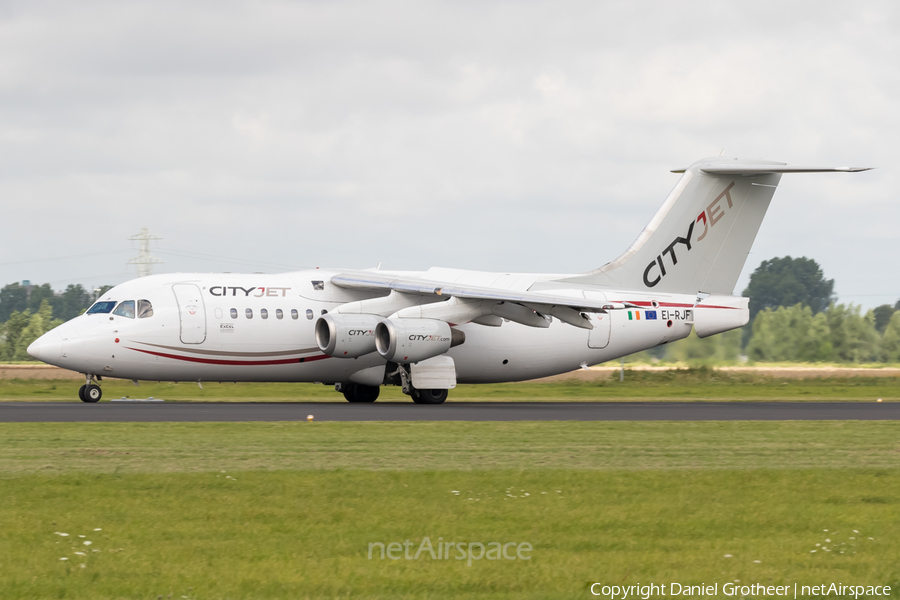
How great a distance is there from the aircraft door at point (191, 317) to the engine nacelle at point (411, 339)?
169 inches

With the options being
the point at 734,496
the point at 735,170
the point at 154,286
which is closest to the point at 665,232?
the point at 735,170

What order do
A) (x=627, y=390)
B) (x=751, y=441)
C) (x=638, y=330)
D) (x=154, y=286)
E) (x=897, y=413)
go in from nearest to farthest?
(x=751, y=441)
(x=897, y=413)
(x=154, y=286)
(x=638, y=330)
(x=627, y=390)

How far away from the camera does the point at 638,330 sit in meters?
30.9

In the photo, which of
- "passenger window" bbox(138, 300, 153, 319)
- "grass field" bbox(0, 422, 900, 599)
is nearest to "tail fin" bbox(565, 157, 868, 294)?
"passenger window" bbox(138, 300, 153, 319)

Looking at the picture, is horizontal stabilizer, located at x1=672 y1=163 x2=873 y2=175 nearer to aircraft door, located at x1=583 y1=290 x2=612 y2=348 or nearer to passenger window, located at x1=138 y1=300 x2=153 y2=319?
aircraft door, located at x1=583 y1=290 x2=612 y2=348

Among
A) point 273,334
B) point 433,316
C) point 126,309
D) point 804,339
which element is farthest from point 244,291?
point 804,339

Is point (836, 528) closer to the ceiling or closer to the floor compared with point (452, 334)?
closer to the floor

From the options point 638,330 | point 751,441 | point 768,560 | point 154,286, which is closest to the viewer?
point 768,560

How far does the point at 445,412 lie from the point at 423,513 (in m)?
14.4

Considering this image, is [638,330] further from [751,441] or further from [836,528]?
A: [836,528]

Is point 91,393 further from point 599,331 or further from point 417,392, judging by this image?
point 599,331

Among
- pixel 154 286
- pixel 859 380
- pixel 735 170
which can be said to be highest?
pixel 735 170

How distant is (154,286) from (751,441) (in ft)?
52.4

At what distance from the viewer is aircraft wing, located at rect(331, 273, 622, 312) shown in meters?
27.0
